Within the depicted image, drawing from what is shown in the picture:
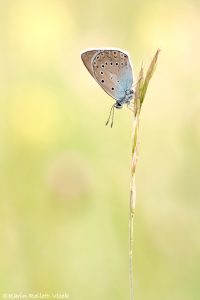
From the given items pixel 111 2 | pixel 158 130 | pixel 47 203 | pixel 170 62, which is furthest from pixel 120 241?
pixel 111 2

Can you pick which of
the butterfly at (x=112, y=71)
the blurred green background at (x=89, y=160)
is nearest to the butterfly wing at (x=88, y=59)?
the butterfly at (x=112, y=71)

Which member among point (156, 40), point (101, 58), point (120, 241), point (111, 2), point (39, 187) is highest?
point (111, 2)

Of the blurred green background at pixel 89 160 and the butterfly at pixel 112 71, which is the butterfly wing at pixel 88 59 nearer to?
the butterfly at pixel 112 71

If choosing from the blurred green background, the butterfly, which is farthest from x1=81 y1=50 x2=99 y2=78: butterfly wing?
the blurred green background

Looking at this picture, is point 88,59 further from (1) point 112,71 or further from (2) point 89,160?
(2) point 89,160

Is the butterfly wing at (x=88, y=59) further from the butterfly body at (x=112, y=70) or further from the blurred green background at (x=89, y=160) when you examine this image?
the blurred green background at (x=89, y=160)

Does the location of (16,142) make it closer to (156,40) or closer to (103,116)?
(103,116)

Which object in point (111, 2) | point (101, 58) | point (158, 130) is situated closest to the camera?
point (101, 58)

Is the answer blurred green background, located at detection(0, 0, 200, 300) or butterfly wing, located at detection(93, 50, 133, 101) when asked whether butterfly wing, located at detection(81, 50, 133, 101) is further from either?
blurred green background, located at detection(0, 0, 200, 300)
